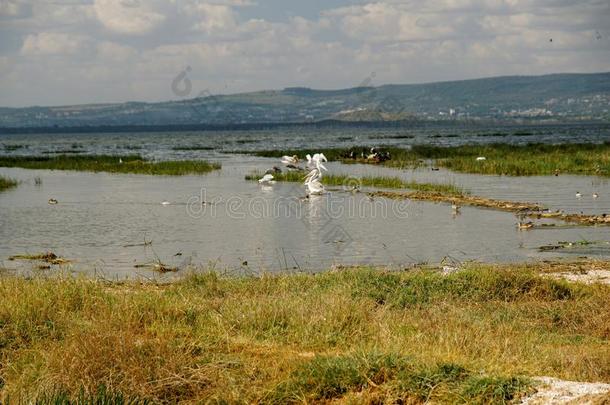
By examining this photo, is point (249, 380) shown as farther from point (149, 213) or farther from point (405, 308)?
point (149, 213)

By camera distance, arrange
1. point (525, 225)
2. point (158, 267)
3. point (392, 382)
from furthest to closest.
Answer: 1. point (525, 225)
2. point (158, 267)
3. point (392, 382)

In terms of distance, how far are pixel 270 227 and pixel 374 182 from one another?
40.1 ft

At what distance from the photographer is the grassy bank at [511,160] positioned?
4000cm

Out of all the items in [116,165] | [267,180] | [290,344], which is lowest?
[116,165]

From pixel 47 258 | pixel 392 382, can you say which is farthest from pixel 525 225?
→ pixel 392 382

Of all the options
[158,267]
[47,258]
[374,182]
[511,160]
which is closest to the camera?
[158,267]

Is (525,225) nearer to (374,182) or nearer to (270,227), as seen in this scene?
(270,227)

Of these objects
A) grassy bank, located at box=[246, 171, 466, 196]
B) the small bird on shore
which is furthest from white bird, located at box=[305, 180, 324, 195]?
the small bird on shore

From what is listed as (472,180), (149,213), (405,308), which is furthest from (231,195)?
(405,308)

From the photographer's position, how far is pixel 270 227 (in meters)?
23.4

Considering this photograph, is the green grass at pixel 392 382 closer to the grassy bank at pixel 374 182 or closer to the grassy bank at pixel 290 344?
the grassy bank at pixel 290 344

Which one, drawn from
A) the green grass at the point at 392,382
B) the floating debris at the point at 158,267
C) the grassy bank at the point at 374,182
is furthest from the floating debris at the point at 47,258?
the grassy bank at the point at 374,182

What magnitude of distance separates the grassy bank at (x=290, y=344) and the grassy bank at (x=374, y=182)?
61.6ft

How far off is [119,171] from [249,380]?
139ft
